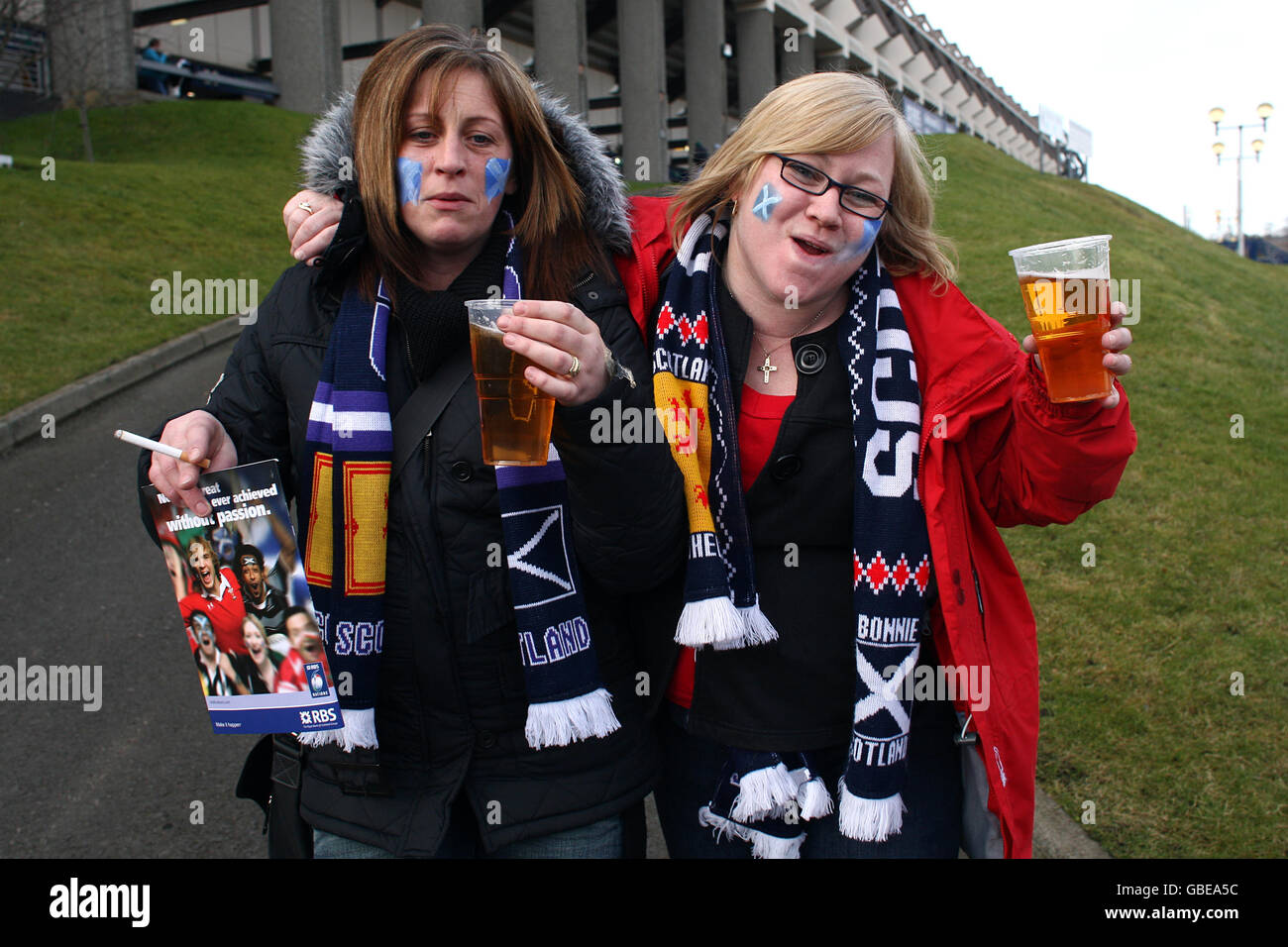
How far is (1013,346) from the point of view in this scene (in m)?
2.04

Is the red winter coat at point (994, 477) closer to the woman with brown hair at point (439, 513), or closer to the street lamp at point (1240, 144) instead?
the woman with brown hair at point (439, 513)

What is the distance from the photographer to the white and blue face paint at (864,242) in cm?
205

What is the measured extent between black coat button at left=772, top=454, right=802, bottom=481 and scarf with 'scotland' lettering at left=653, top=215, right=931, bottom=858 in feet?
0.30

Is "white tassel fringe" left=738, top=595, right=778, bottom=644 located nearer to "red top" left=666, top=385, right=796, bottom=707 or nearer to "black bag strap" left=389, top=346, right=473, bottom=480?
"red top" left=666, top=385, right=796, bottom=707

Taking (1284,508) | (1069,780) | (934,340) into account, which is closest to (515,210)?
(934,340)

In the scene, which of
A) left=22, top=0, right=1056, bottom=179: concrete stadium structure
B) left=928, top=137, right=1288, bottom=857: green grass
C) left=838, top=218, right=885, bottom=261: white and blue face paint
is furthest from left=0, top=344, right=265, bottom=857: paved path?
left=22, top=0, right=1056, bottom=179: concrete stadium structure

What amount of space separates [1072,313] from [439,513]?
50.1 inches

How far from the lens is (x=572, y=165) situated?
219 cm

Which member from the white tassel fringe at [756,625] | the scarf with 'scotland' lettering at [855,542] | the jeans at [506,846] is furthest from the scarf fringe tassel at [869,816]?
the jeans at [506,846]

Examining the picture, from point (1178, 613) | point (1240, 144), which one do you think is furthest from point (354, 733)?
point (1240, 144)

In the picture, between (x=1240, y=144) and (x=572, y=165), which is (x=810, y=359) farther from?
(x=1240, y=144)

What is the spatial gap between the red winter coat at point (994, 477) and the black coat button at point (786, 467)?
0.26 metres

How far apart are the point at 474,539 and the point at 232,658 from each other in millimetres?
505

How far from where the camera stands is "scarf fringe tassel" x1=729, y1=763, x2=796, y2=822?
2.08 metres
